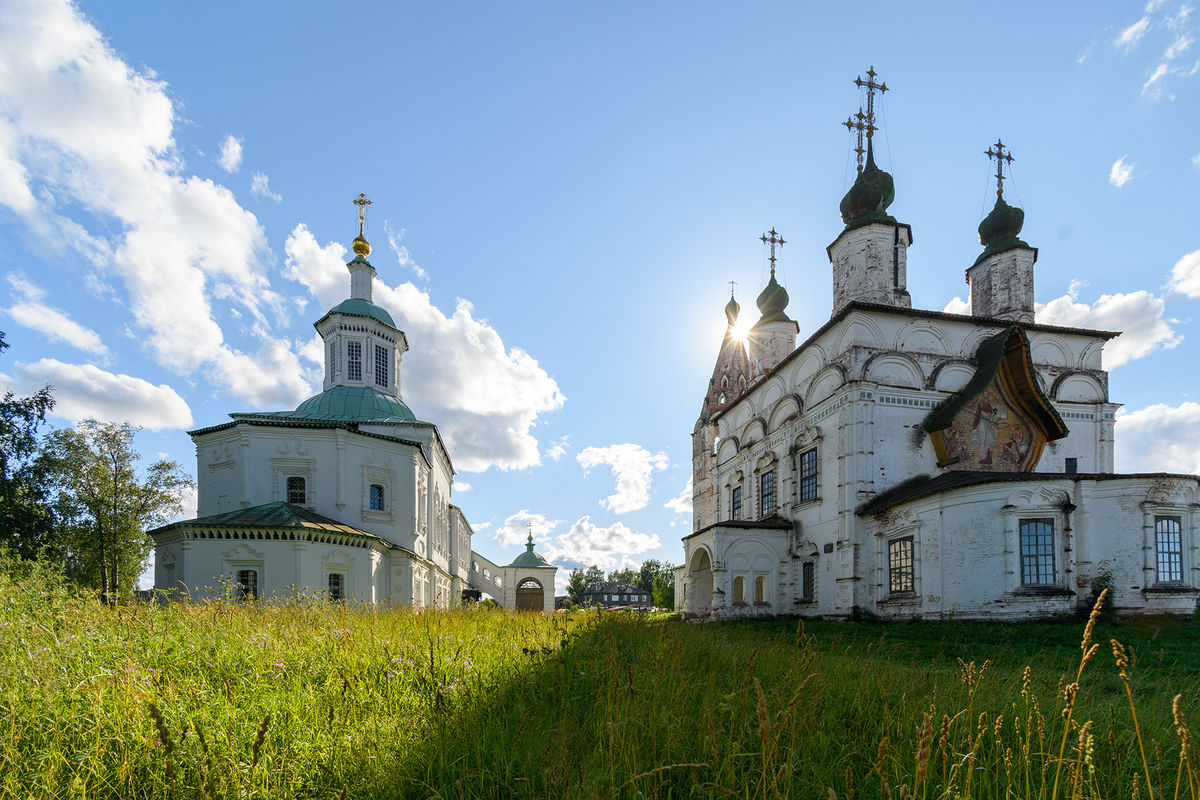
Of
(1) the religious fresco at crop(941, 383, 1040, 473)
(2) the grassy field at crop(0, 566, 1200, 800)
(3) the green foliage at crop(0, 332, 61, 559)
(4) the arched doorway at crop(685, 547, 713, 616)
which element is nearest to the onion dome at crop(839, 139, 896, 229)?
(1) the religious fresco at crop(941, 383, 1040, 473)

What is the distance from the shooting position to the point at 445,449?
35156 mm

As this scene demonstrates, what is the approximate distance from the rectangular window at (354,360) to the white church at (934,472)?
18.0 meters

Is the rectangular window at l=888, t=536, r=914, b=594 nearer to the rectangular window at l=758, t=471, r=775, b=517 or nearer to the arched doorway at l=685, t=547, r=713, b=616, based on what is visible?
the rectangular window at l=758, t=471, r=775, b=517

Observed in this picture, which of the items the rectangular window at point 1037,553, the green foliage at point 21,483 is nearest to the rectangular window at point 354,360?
the green foliage at point 21,483

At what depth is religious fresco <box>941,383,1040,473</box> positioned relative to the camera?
18969 mm

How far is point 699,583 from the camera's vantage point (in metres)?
25.6

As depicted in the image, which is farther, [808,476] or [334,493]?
[334,493]

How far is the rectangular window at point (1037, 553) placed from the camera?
50.2 feet

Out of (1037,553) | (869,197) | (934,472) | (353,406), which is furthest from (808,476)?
(353,406)

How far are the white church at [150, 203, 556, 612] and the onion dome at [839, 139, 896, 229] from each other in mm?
19559

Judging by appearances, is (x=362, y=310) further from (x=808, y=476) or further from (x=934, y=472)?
(x=934, y=472)

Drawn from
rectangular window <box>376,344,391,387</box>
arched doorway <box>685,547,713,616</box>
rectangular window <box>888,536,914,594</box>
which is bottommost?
arched doorway <box>685,547,713,616</box>

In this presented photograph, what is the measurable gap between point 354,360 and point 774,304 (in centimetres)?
2214

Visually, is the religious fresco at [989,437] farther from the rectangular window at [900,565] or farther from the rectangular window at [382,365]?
the rectangular window at [382,365]
